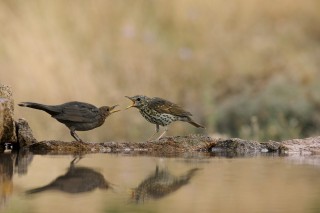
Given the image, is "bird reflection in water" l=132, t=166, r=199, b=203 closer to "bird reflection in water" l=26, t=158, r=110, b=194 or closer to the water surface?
the water surface

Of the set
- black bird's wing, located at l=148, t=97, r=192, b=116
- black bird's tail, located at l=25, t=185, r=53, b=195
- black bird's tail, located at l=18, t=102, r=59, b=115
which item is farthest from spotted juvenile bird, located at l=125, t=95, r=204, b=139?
black bird's tail, located at l=25, t=185, r=53, b=195

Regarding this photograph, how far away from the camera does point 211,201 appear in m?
3.77

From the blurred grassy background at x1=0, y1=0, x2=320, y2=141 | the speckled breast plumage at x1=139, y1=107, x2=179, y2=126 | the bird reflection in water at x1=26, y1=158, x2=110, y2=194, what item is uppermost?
the blurred grassy background at x1=0, y1=0, x2=320, y2=141

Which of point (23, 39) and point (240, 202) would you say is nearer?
point (240, 202)

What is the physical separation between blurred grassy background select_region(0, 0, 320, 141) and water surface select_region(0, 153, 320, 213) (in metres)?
5.87

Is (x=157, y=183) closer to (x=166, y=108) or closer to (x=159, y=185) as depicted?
(x=159, y=185)

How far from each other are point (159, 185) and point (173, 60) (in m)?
9.99

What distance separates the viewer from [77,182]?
4355 millimetres

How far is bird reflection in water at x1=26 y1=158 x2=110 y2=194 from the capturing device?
13.5ft

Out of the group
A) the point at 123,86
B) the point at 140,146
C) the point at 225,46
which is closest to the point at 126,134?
the point at 123,86

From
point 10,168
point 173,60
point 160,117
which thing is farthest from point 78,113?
point 173,60

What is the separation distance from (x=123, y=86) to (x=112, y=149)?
23.9 feet

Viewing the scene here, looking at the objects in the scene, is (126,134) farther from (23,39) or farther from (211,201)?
(211,201)

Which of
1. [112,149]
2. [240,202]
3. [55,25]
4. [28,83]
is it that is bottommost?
[240,202]
